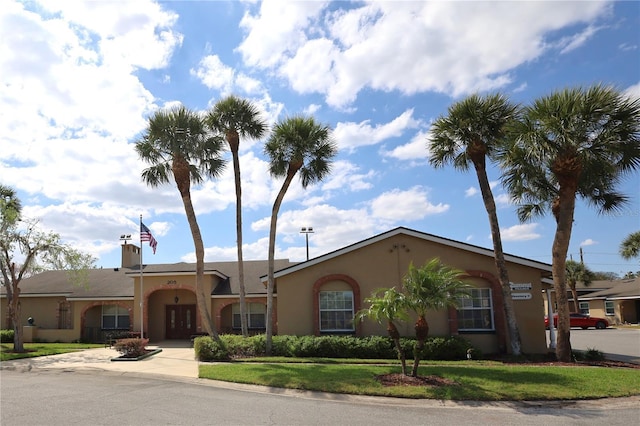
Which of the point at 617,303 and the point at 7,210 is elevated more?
the point at 7,210

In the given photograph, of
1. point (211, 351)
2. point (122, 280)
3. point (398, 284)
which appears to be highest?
point (122, 280)

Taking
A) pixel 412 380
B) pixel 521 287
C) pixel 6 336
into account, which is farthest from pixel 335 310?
pixel 6 336

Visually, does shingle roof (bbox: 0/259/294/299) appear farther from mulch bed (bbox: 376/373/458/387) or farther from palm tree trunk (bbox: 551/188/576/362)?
palm tree trunk (bbox: 551/188/576/362)

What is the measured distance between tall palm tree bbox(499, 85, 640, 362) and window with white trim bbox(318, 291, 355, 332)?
25.8 ft

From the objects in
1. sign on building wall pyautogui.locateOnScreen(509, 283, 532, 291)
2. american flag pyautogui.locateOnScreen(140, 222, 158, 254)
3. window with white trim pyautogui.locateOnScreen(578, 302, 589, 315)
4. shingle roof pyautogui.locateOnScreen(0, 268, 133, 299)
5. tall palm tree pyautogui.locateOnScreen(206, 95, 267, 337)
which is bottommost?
window with white trim pyautogui.locateOnScreen(578, 302, 589, 315)

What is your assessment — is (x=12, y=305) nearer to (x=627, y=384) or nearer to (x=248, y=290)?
(x=248, y=290)

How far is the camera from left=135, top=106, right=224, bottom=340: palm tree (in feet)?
64.6

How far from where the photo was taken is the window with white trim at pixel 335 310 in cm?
2019

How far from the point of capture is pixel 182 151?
19781mm

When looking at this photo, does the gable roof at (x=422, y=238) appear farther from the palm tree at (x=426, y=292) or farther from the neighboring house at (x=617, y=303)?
the neighboring house at (x=617, y=303)

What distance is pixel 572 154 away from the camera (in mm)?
14953

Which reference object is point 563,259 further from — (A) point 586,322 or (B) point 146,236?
(A) point 586,322

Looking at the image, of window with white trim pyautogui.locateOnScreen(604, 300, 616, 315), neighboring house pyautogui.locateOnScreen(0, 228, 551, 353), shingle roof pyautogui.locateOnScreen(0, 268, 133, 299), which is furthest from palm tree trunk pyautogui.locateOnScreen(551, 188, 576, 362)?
window with white trim pyautogui.locateOnScreen(604, 300, 616, 315)

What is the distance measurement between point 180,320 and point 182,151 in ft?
41.8
